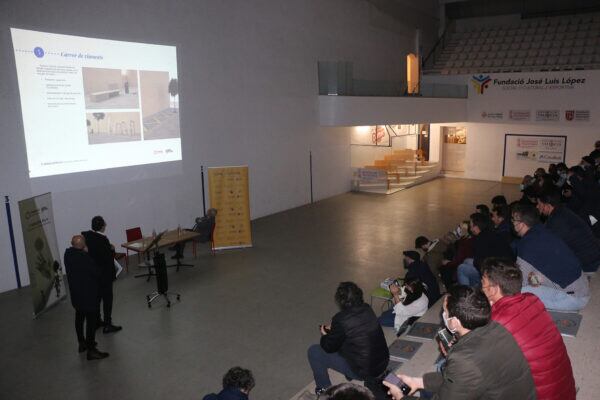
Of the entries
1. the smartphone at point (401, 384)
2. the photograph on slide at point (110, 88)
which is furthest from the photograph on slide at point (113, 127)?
the smartphone at point (401, 384)

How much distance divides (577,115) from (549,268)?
12.8 meters

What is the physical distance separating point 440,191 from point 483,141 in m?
3.56

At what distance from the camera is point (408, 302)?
5.36 meters

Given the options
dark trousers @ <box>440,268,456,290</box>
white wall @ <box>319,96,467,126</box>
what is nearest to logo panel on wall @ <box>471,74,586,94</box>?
white wall @ <box>319,96,467,126</box>

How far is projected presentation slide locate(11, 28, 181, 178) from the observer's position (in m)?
7.45

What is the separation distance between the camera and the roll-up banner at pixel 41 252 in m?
6.56

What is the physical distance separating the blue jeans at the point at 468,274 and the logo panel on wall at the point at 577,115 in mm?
11705

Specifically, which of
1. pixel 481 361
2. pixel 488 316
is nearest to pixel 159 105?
pixel 488 316

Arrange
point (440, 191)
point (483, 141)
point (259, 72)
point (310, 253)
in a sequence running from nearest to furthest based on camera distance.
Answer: point (310, 253), point (259, 72), point (440, 191), point (483, 141)

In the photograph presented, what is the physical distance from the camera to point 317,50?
13438 millimetres

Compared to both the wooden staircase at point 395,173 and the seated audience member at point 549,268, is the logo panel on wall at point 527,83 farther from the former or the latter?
the seated audience member at point 549,268

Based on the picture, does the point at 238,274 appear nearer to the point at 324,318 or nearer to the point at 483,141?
the point at 324,318

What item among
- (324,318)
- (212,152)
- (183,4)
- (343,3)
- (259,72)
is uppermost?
(343,3)

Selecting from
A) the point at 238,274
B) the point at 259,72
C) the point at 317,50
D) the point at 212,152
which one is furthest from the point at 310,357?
the point at 317,50
